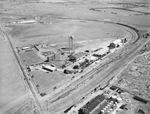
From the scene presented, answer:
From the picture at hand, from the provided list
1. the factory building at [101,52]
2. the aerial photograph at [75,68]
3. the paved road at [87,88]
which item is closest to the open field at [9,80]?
the aerial photograph at [75,68]

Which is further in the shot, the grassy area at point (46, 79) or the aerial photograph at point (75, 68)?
the grassy area at point (46, 79)

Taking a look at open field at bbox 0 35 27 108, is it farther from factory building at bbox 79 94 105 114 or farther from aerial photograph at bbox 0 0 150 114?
factory building at bbox 79 94 105 114

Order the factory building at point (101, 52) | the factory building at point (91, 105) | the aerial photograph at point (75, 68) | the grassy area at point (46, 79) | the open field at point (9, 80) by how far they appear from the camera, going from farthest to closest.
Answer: the factory building at point (101, 52) < the grassy area at point (46, 79) < the open field at point (9, 80) < the aerial photograph at point (75, 68) < the factory building at point (91, 105)

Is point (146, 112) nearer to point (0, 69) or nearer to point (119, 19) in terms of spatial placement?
point (0, 69)

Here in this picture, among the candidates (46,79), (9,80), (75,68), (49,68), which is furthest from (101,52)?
(9,80)

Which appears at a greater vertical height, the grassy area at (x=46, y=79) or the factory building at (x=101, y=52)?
the factory building at (x=101, y=52)

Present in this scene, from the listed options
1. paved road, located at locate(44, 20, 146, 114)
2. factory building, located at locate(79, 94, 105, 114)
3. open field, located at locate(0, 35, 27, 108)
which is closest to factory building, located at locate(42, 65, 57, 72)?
open field, located at locate(0, 35, 27, 108)

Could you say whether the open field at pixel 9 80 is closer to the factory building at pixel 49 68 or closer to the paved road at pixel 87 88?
the factory building at pixel 49 68

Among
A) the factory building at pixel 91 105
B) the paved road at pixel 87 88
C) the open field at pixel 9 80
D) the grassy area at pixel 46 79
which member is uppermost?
the factory building at pixel 91 105

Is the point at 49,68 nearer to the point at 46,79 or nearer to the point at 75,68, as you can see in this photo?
the point at 46,79
